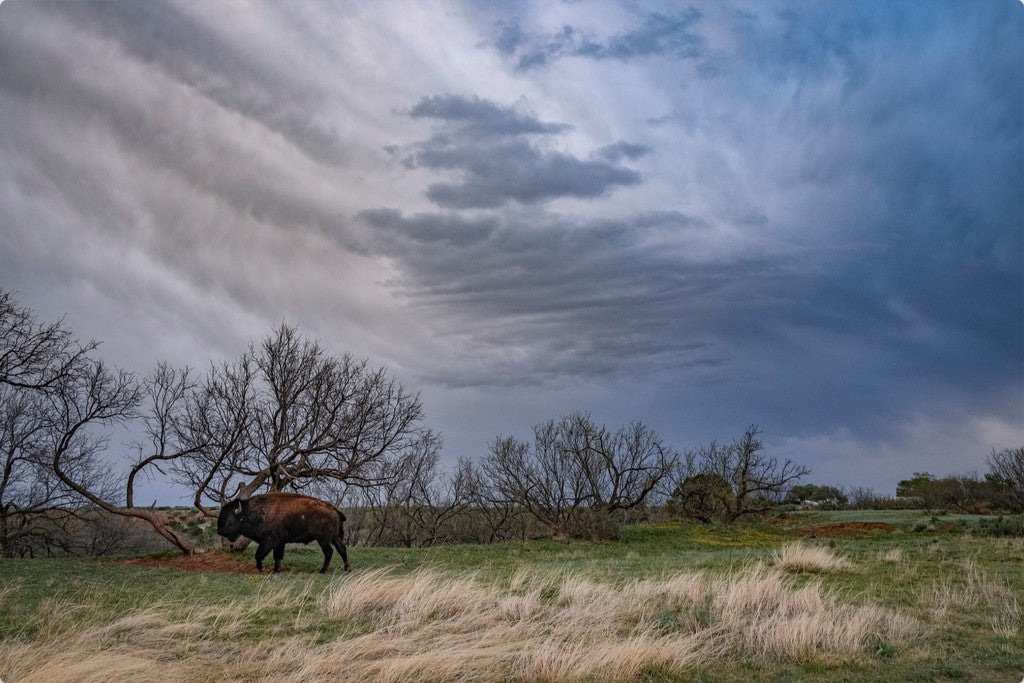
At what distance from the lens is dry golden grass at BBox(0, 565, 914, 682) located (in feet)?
27.2

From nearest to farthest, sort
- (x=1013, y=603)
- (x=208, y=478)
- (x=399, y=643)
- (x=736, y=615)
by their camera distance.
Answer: (x=399, y=643), (x=736, y=615), (x=1013, y=603), (x=208, y=478)

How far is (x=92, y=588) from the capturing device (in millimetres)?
13992

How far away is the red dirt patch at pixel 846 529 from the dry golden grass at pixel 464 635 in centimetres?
1858

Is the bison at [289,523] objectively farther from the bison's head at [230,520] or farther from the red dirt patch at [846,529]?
the red dirt patch at [846,529]

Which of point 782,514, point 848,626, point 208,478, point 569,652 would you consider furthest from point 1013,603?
point 782,514

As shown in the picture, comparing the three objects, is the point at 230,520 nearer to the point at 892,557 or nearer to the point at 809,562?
the point at 809,562

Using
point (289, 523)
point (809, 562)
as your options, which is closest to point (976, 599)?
point (809, 562)

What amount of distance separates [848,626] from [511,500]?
973 inches

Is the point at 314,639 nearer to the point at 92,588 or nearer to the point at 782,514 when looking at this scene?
the point at 92,588

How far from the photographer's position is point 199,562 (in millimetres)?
22188

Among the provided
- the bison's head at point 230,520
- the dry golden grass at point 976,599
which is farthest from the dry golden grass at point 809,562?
the bison's head at point 230,520

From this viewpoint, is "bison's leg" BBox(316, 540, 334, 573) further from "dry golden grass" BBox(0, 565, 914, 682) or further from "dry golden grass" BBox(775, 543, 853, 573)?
"dry golden grass" BBox(775, 543, 853, 573)

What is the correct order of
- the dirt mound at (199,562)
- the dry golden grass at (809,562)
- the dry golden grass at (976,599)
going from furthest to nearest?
the dirt mound at (199,562) → the dry golden grass at (809,562) → the dry golden grass at (976,599)

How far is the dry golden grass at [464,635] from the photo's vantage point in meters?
8.30
